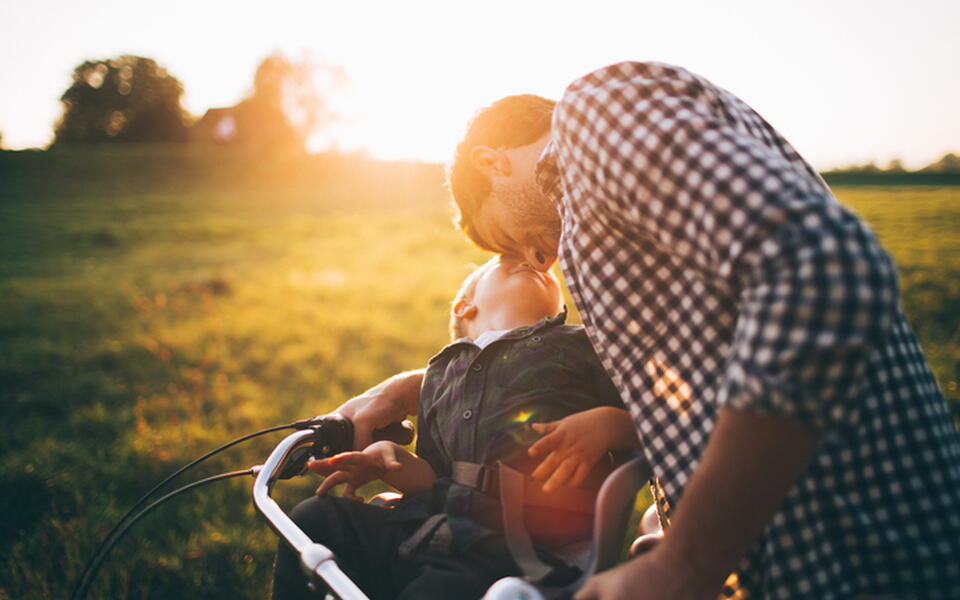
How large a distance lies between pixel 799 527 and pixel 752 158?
67cm

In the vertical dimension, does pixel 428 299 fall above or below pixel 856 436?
below

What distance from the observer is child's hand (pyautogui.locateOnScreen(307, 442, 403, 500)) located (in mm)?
1673

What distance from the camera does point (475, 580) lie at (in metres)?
1.40

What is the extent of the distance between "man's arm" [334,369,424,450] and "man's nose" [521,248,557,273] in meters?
0.59

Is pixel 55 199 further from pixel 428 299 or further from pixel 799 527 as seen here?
pixel 799 527

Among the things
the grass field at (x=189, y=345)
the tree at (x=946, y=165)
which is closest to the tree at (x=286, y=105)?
the grass field at (x=189, y=345)

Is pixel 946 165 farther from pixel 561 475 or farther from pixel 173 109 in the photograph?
pixel 173 109

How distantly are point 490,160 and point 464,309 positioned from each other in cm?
57

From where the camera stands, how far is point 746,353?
86 centimetres

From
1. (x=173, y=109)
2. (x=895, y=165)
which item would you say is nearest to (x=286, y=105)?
(x=173, y=109)

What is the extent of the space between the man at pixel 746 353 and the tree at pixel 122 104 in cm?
6075

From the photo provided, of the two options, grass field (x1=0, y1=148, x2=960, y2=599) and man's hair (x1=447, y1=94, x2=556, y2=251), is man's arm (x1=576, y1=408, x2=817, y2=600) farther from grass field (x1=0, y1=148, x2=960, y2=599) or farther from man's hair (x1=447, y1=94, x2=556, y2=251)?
grass field (x1=0, y1=148, x2=960, y2=599)

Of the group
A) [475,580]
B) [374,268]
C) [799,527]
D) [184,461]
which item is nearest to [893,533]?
[799,527]

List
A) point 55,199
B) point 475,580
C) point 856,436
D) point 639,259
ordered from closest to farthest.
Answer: point 856,436 < point 639,259 < point 475,580 < point 55,199
